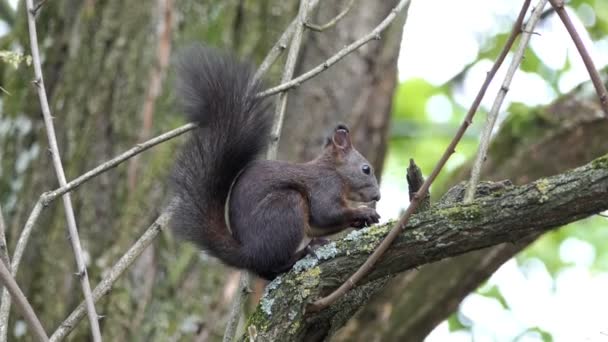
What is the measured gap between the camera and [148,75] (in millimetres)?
4402

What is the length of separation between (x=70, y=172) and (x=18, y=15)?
92 centimetres

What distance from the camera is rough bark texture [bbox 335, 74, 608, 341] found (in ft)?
13.6

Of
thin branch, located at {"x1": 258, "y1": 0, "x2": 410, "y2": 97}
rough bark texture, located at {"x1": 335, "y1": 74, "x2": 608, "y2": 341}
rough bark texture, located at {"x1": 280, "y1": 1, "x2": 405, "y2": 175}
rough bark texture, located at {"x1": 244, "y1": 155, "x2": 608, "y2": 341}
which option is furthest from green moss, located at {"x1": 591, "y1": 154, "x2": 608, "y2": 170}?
rough bark texture, located at {"x1": 280, "y1": 1, "x2": 405, "y2": 175}

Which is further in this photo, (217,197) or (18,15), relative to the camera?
(18,15)

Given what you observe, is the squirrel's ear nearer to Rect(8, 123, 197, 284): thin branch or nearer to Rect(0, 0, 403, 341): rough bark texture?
Rect(0, 0, 403, 341): rough bark texture

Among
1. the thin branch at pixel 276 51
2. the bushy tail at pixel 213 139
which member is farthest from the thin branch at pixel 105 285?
the thin branch at pixel 276 51

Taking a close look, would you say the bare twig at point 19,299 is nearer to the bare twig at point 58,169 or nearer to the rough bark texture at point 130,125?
the bare twig at point 58,169

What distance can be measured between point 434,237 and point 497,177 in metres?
2.24

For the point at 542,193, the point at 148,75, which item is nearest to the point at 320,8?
the point at 148,75

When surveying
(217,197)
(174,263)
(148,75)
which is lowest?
(217,197)

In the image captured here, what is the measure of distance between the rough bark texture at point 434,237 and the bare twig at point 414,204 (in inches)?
1.8

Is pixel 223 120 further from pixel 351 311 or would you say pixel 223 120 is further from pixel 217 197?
pixel 351 311

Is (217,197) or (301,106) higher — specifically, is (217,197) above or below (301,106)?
below

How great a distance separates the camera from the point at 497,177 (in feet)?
14.0
